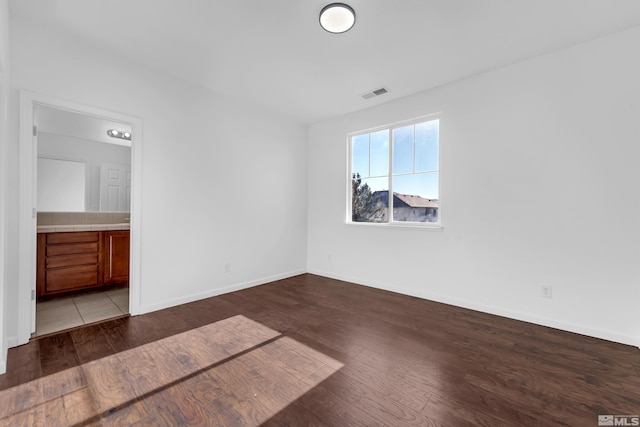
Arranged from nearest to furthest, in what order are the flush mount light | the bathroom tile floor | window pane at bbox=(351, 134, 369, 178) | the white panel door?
the flush mount light, the bathroom tile floor, window pane at bbox=(351, 134, 369, 178), the white panel door

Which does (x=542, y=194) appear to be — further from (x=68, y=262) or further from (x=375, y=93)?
(x=68, y=262)

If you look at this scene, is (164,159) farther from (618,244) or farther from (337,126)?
(618,244)

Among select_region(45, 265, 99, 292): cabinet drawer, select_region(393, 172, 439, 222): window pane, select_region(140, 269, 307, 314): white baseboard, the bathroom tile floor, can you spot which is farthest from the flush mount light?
select_region(45, 265, 99, 292): cabinet drawer

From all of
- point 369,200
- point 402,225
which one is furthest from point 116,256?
point 402,225

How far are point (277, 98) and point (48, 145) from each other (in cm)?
349

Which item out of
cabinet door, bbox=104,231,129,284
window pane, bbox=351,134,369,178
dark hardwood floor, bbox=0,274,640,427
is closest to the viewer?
dark hardwood floor, bbox=0,274,640,427

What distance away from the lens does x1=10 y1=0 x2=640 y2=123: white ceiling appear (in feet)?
6.90

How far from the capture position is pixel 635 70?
234 centimetres

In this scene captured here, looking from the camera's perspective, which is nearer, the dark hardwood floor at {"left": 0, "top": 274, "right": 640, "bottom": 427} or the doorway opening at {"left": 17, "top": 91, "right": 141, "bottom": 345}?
the dark hardwood floor at {"left": 0, "top": 274, "right": 640, "bottom": 427}

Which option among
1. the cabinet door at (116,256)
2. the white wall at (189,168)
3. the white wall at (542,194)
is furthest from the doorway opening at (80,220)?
the white wall at (542,194)

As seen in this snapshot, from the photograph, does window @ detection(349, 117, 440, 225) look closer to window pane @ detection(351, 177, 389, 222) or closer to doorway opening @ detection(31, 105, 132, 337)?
window pane @ detection(351, 177, 389, 222)

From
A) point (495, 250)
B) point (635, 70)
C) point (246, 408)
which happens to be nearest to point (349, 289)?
point (495, 250)

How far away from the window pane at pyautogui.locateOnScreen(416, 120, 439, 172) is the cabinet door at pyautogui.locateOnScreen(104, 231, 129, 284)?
14.0 ft

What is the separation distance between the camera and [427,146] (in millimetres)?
3611
